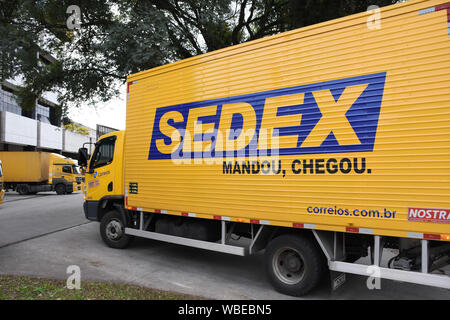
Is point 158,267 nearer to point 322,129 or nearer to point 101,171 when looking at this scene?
point 101,171

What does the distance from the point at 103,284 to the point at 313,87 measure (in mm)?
4567

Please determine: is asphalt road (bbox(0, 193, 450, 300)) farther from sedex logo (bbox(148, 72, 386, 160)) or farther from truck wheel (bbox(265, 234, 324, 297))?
sedex logo (bbox(148, 72, 386, 160))

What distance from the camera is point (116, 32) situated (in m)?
10.2

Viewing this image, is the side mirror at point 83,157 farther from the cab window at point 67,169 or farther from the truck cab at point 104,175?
the cab window at point 67,169

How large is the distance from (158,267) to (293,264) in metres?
2.87

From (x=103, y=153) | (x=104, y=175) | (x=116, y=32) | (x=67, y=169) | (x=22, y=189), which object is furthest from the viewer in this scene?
(x=67, y=169)

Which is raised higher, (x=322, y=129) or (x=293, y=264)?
(x=322, y=129)

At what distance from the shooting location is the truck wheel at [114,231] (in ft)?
25.8

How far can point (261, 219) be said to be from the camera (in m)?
5.38

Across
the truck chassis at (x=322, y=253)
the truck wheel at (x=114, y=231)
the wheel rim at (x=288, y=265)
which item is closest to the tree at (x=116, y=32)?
the truck wheel at (x=114, y=231)

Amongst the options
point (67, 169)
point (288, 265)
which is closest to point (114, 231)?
point (288, 265)

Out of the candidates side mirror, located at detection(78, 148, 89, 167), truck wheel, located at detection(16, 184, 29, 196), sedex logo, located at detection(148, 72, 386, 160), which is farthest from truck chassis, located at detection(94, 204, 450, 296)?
truck wheel, located at detection(16, 184, 29, 196)

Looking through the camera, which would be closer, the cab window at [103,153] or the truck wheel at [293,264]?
the truck wheel at [293,264]

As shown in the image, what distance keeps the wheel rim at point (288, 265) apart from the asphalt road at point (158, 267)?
32cm
